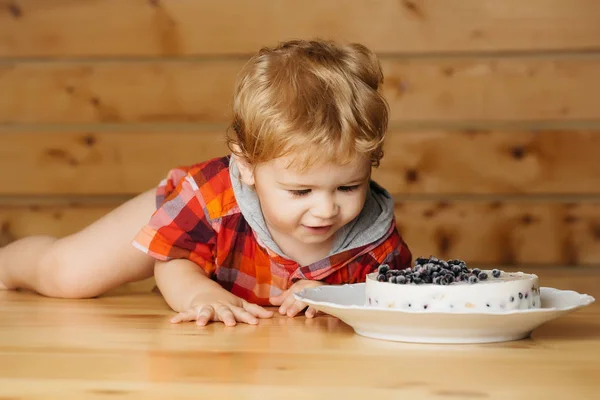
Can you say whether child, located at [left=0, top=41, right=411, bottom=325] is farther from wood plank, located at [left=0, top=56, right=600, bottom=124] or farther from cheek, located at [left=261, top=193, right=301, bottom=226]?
wood plank, located at [left=0, top=56, right=600, bottom=124]

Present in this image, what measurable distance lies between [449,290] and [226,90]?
1.63 metres

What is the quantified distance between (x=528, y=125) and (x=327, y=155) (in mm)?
1415

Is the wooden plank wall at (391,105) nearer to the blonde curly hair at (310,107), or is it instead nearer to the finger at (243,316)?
the blonde curly hair at (310,107)

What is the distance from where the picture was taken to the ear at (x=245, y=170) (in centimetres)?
162

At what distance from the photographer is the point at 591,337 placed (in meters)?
1.42

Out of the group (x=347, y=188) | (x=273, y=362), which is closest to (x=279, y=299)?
(x=347, y=188)

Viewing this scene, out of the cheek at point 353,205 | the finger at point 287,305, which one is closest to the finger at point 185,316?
the finger at point 287,305

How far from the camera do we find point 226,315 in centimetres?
153

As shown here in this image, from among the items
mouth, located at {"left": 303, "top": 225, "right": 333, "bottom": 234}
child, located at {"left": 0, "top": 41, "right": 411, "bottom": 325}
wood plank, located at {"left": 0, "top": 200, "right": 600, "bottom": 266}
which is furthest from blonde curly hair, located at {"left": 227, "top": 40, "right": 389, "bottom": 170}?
wood plank, located at {"left": 0, "top": 200, "right": 600, "bottom": 266}

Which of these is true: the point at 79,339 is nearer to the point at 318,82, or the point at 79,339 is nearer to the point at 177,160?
the point at 318,82

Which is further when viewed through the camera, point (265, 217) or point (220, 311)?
point (265, 217)

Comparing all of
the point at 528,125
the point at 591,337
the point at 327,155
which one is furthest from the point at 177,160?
the point at 591,337

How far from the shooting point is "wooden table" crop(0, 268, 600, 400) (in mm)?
1108

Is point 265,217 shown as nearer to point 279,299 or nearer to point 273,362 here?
point 279,299
